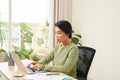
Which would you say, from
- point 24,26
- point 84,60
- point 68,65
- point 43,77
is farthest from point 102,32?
point 43,77

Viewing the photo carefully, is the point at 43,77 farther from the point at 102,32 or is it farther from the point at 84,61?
the point at 102,32

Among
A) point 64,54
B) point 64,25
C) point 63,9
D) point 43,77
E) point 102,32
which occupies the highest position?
point 63,9

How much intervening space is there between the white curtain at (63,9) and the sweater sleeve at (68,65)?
194cm

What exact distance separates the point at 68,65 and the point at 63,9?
2164mm

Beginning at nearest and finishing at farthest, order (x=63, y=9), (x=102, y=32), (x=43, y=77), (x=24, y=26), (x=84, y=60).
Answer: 1. (x=43, y=77)
2. (x=84, y=60)
3. (x=102, y=32)
4. (x=63, y=9)
5. (x=24, y=26)

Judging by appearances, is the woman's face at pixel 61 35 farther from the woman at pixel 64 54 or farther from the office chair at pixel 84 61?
the office chair at pixel 84 61

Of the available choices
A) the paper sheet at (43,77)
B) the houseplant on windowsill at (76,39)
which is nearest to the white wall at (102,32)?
the houseplant on windowsill at (76,39)

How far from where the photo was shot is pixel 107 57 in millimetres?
3430

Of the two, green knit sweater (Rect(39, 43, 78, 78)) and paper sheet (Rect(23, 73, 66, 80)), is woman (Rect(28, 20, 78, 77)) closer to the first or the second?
green knit sweater (Rect(39, 43, 78, 78))

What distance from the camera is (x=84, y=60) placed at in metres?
2.43

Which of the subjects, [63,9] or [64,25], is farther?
[63,9]

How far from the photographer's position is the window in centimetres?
414

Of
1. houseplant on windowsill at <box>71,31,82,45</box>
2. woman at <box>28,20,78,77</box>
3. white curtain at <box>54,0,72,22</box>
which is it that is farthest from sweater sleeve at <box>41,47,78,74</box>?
white curtain at <box>54,0,72,22</box>

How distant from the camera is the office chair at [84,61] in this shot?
2.37 meters
